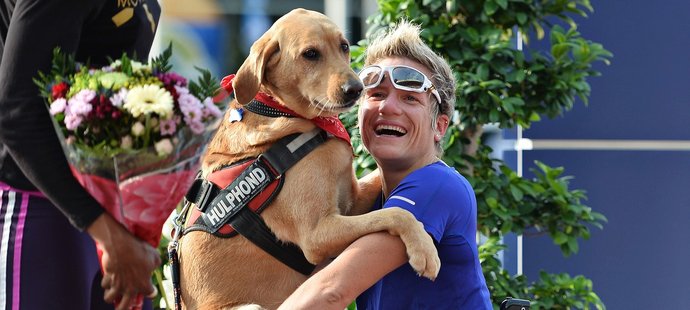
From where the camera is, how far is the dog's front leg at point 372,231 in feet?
7.24

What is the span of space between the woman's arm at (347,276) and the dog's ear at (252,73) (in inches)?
17.6

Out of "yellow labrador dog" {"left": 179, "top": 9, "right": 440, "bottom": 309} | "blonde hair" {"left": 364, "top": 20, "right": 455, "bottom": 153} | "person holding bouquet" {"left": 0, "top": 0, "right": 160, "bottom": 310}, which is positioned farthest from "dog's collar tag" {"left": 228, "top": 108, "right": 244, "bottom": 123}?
"person holding bouquet" {"left": 0, "top": 0, "right": 160, "bottom": 310}

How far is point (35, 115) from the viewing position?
60.9 inches

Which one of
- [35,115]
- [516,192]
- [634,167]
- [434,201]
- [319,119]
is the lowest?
[634,167]

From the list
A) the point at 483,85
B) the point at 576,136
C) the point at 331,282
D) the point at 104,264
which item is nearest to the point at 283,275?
the point at 331,282

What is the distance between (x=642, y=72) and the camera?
18.1 feet

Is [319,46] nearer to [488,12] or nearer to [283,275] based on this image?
[283,275]

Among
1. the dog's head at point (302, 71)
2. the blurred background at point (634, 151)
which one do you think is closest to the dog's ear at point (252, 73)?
the dog's head at point (302, 71)

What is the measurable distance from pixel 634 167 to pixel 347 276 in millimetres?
3713

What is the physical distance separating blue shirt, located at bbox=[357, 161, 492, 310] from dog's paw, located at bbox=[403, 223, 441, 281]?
2.7 inches

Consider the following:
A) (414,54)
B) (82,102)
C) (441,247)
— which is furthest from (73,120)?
(414,54)

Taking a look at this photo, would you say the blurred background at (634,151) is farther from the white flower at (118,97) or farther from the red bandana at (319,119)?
the white flower at (118,97)

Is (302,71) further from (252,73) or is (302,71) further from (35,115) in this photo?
(35,115)

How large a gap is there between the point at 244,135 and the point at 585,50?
7.82 feet
